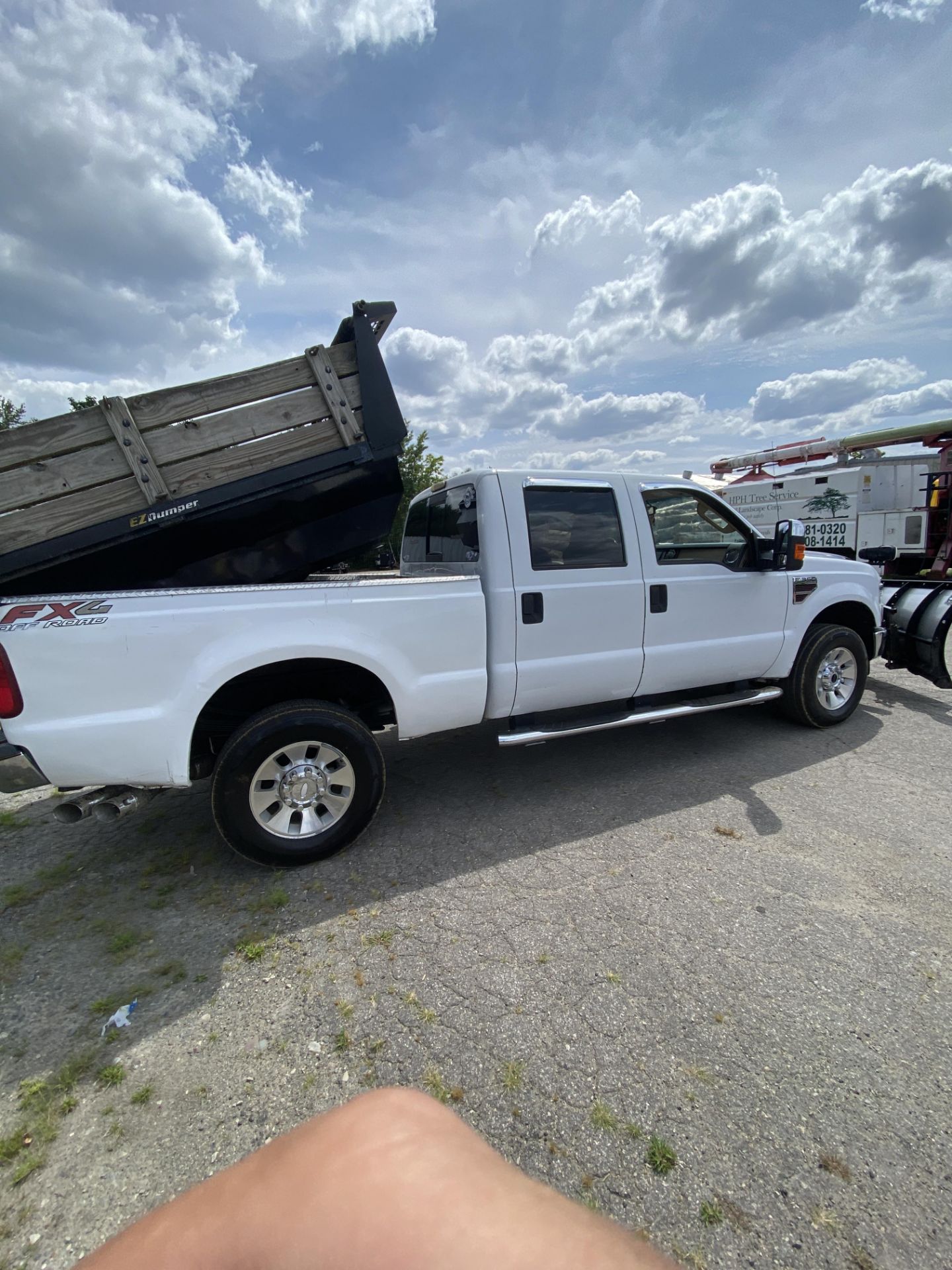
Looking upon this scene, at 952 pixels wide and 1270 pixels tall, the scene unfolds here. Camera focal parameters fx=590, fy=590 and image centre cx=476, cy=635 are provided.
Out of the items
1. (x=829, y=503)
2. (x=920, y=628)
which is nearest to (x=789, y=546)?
(x=920, y=628)

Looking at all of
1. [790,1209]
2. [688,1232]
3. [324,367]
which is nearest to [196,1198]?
[688,1232]

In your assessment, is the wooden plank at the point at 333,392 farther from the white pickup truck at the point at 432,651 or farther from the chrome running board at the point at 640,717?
the chrome running board at the point at 640,717

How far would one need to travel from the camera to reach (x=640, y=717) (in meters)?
3.92

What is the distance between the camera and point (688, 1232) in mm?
1484

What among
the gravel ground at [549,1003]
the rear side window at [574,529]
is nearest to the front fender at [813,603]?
the gravel ground at [549,1003]

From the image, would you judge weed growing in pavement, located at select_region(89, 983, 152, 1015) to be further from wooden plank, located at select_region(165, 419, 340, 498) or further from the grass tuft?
wooden plank, located at select_region(165, 419, 340, 498)

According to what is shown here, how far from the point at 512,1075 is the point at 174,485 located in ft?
9.26

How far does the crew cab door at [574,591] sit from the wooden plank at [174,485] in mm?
1223

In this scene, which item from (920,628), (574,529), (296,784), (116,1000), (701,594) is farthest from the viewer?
(920,628)

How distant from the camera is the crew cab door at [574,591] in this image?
11.8ft

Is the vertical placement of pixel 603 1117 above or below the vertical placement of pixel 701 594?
below

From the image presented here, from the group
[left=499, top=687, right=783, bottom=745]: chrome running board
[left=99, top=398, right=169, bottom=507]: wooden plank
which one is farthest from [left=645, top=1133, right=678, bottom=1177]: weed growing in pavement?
[left=99, top=398, right=169, bottom=507]: wooden plank

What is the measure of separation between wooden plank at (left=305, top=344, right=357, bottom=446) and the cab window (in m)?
2.07

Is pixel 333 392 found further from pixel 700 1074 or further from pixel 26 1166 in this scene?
pixel 700 1074
